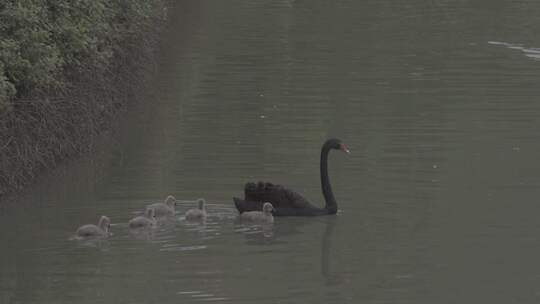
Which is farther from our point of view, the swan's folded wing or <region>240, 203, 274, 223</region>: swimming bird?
the swan's folded wing

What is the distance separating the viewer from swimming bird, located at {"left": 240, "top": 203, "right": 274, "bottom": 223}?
601 inches

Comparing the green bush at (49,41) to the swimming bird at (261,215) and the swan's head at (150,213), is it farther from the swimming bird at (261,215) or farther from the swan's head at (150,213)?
the swimming bird at (261,215)

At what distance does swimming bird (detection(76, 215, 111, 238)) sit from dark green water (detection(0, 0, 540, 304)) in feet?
0.41

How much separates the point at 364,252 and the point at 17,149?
14.9 ft

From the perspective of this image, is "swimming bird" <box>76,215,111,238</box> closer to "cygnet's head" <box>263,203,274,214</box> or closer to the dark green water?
the dark green water

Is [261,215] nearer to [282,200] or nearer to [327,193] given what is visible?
[282,200]

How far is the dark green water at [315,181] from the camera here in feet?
43.1

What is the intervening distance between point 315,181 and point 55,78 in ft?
11.4

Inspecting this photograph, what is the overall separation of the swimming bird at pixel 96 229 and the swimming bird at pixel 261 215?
4.92ft

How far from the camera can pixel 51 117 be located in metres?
17.8

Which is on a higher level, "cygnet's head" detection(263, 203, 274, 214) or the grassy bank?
the grassy bank

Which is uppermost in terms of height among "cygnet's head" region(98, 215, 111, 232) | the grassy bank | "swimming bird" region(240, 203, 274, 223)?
the grassy bank

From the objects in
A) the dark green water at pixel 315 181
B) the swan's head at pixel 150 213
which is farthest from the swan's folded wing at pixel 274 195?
the swan's head at pixel 150 213

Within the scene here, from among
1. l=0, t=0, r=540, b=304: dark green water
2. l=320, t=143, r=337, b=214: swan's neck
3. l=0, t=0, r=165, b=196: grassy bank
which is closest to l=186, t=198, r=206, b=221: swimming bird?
l=0, t=0, r=540, b=304: dark green water
